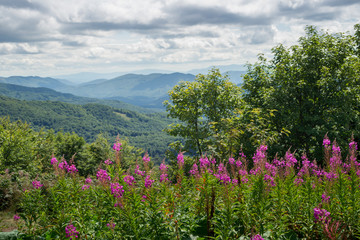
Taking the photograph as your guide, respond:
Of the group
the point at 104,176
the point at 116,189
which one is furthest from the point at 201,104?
the point at 116,189

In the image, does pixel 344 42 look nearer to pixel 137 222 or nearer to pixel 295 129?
pixel 295 129

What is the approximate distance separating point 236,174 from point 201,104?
19.2m

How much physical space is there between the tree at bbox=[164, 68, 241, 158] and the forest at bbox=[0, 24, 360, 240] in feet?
0.35

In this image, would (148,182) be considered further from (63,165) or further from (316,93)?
(316,93)

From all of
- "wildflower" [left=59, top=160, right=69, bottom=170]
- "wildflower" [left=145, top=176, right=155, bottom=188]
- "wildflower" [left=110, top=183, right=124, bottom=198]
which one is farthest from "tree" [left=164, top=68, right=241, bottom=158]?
"wildflower" [left=110, top=183, right=124, bottom=198]

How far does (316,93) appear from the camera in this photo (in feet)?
57.3

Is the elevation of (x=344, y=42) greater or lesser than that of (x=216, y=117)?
greater

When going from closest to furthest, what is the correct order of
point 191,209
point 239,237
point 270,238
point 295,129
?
point 270,238 → point 239,237 → point 191,209 → point 295,129

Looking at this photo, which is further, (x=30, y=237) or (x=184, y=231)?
(x=30, y=237)

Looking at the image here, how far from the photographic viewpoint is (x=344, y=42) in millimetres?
18578

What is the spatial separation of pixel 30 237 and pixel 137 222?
2467mm

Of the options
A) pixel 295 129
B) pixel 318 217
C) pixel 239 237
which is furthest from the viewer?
pixel 295 129

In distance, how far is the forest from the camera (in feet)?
14.7

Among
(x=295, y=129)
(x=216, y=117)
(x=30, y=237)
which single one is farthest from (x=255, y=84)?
(x=30, y=237)
